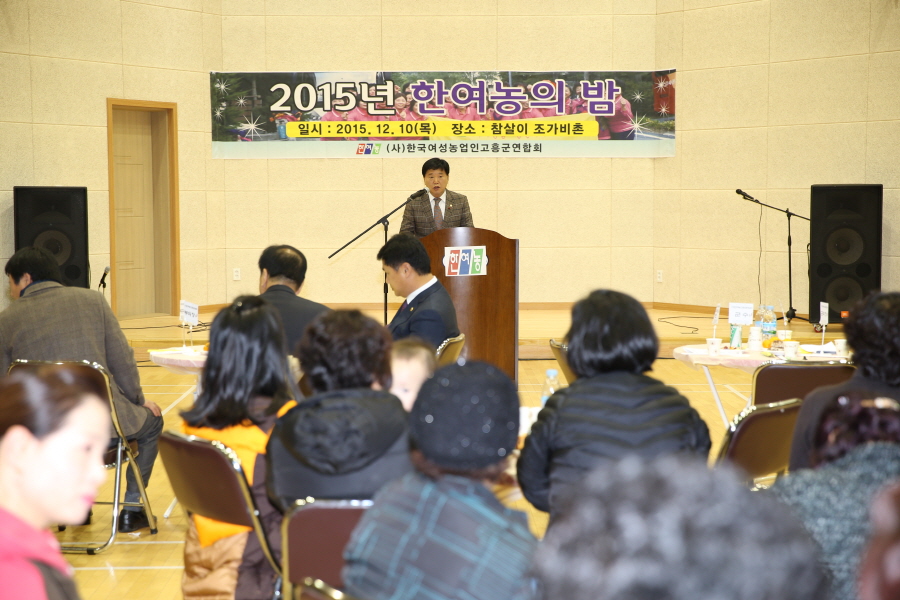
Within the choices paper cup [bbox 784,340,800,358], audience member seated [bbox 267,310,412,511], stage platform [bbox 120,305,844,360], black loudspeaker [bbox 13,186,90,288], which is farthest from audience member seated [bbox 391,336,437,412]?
black loudspeaker [bbox 13,186,90,288]

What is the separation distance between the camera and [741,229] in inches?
384

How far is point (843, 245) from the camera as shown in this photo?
28.2 ft

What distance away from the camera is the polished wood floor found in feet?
11.3

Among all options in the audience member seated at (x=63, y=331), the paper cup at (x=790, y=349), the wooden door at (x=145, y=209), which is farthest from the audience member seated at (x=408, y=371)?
the wooden door at (x=145, y=209)

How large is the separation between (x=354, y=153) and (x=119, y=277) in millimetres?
2974

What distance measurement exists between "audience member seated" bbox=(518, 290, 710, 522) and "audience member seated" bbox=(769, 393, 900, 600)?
0.52 metres

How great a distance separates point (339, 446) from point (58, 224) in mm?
7372

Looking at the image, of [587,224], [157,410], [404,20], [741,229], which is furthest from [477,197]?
[157,410]

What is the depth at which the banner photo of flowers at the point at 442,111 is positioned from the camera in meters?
10.1

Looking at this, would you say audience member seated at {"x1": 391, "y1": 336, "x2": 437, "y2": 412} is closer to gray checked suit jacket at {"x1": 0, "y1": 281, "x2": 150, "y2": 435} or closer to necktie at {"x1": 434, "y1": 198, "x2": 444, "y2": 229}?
gray checked suit jacket at {"x1": 0, "y1": 281, "x2": 150, "y2": 435}

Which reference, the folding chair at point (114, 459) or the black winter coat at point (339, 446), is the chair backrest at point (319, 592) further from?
the folding chair at point (114, 459)

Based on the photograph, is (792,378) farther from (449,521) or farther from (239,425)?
(449,521)

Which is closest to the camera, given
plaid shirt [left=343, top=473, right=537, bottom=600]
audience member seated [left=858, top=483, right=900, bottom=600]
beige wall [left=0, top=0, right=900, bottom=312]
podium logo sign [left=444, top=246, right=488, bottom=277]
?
audience member seated [left=858, top=483, right=900, bottom=600]

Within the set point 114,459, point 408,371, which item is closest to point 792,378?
point 408,371
